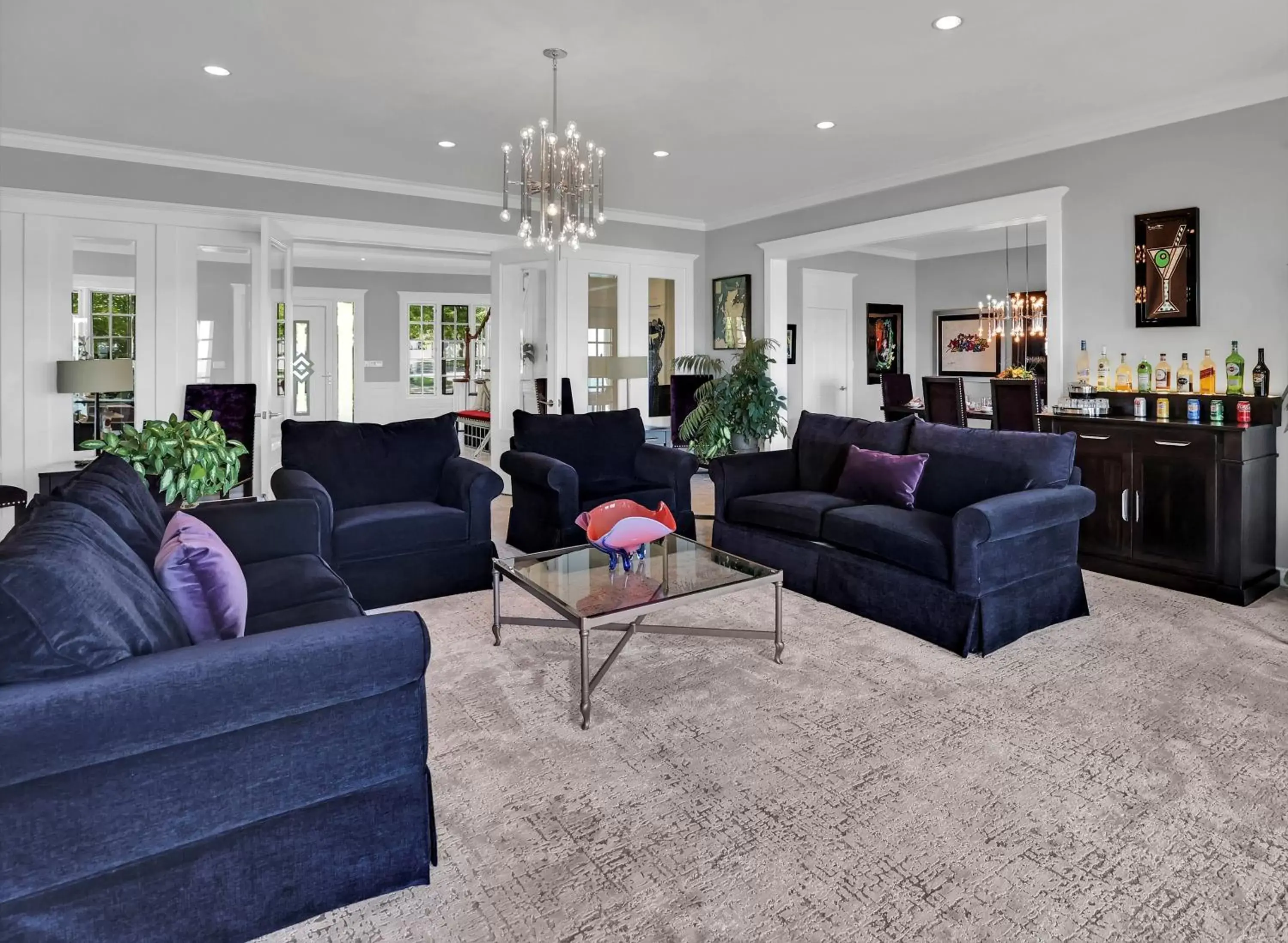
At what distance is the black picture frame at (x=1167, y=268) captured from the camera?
450 centimetres

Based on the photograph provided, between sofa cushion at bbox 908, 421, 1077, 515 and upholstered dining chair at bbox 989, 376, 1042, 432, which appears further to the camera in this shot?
→ upholstered dining chair at bbox 989, 376, 1042, 432

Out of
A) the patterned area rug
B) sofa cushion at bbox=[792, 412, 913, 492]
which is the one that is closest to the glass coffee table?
the patterned area rug

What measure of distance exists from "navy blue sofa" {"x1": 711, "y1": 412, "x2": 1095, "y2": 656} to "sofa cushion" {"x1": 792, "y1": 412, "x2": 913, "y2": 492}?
0.01m

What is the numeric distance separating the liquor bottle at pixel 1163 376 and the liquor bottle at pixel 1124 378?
0.14 metres

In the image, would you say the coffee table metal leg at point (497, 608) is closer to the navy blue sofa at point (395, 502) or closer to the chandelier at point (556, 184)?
the navy blue sofa at point (395, 502)

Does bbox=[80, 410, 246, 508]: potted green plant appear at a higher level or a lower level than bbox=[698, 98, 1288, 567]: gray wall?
lower

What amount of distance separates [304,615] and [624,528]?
122 centimetres

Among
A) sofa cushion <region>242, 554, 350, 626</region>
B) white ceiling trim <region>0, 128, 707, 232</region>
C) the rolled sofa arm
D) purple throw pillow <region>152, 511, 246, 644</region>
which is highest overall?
white ceiling trim <region>0, 128, 707, 232</region>

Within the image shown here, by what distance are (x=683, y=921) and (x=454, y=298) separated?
35.2 feet

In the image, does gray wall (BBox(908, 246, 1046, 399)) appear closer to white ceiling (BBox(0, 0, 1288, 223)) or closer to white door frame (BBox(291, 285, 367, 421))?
white ceiling (BBox(0, 0, 1288, 223))

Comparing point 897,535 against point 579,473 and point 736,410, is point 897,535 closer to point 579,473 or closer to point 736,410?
point 579,473

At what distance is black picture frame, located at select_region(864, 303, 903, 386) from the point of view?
1012 cm

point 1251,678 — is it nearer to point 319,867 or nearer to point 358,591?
point 319,867

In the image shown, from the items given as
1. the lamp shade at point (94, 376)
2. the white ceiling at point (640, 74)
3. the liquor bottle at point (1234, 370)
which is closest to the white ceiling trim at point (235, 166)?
the white ceiling at point (640, 74)
